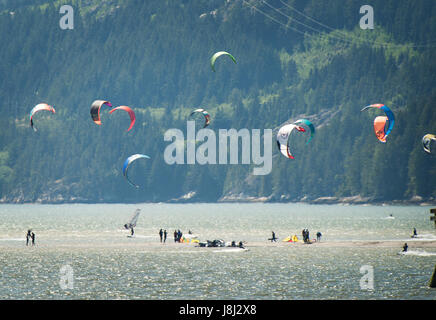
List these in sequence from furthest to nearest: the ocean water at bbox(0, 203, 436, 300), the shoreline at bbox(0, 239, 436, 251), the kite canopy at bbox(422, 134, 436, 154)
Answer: the kite canopy at bbox(422, 134, 436, 154), the shoreline at bbox(0, 239, 436, 251), the ocean water at bbox(0, 203, 436, 300)

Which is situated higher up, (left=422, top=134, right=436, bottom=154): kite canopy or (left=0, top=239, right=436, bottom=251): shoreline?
(left=422, top=134, right=436, bottom=154): kite canopy

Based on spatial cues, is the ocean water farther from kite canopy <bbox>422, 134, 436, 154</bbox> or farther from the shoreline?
kite canopy <bbox>422, 134, 436, 154</bbox>

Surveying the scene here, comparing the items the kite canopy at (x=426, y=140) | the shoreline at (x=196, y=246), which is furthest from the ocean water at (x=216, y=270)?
the kite canopy at (x=426, y=140)

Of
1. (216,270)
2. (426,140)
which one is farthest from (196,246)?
(426,140)

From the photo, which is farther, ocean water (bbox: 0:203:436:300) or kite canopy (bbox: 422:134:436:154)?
kite canopy (bbox: 422:134:436:154)

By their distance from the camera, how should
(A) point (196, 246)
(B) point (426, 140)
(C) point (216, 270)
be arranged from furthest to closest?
(B) point (426, 140) < (A) point (196, 246) < (C) point (216, 270)

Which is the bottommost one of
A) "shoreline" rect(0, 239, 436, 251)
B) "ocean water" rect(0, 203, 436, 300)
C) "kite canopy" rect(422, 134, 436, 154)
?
"ocean water" rect(0, 203, 436, 300)

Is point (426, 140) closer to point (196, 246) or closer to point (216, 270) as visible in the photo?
point (196, 246)

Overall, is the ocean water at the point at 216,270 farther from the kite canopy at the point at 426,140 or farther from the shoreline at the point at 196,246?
the kite canopy at the point at 426,140

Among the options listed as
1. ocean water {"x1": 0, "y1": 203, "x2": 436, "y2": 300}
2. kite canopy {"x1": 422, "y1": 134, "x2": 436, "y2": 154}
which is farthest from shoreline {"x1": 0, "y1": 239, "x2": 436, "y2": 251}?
kite canopy {"x1": 422, "y1": 134, "x2": 436, "y2": 154}

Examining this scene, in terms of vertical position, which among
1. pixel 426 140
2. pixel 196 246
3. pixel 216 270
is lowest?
pixel 216 270

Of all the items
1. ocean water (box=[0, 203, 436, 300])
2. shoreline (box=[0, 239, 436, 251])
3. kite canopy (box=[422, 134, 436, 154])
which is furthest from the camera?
kite canopy (box=[422, 134, 436, 154])
